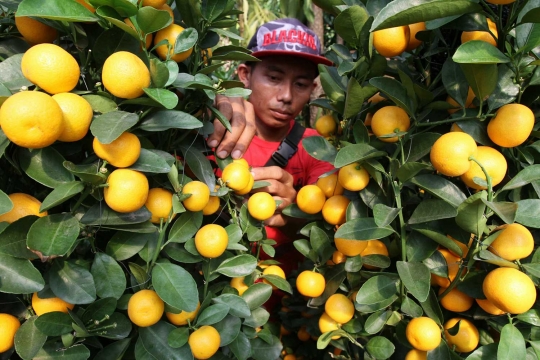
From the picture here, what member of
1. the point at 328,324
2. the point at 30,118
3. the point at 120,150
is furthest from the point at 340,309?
the point at 30,118

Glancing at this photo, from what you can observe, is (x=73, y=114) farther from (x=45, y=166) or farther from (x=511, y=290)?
(x=511, y=290)

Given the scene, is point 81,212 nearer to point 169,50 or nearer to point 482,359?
point 169,50

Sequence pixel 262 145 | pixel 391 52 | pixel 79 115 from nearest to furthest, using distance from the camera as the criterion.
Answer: pixel 79 115 < pixel 391 52 < pixel 262 145

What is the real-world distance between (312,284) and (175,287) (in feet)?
1.02

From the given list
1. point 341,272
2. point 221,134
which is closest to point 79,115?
point 221,134

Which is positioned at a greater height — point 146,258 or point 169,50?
point 169,50

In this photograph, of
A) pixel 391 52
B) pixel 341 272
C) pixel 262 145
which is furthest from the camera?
pixel 262 145

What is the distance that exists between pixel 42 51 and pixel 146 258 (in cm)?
33

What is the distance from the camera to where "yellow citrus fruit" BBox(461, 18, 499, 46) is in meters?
0.60

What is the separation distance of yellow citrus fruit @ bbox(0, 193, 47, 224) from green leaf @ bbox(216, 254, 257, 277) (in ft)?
1.00

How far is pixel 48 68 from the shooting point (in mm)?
495

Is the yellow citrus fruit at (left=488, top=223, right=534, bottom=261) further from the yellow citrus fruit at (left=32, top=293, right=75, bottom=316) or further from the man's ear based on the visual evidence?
the man's ear

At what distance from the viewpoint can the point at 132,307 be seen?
0.58 metres

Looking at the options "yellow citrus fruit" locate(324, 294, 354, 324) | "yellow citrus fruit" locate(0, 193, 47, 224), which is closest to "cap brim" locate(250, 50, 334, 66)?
"yellow citrus fruit" locate(324, 294, 354, 324)
